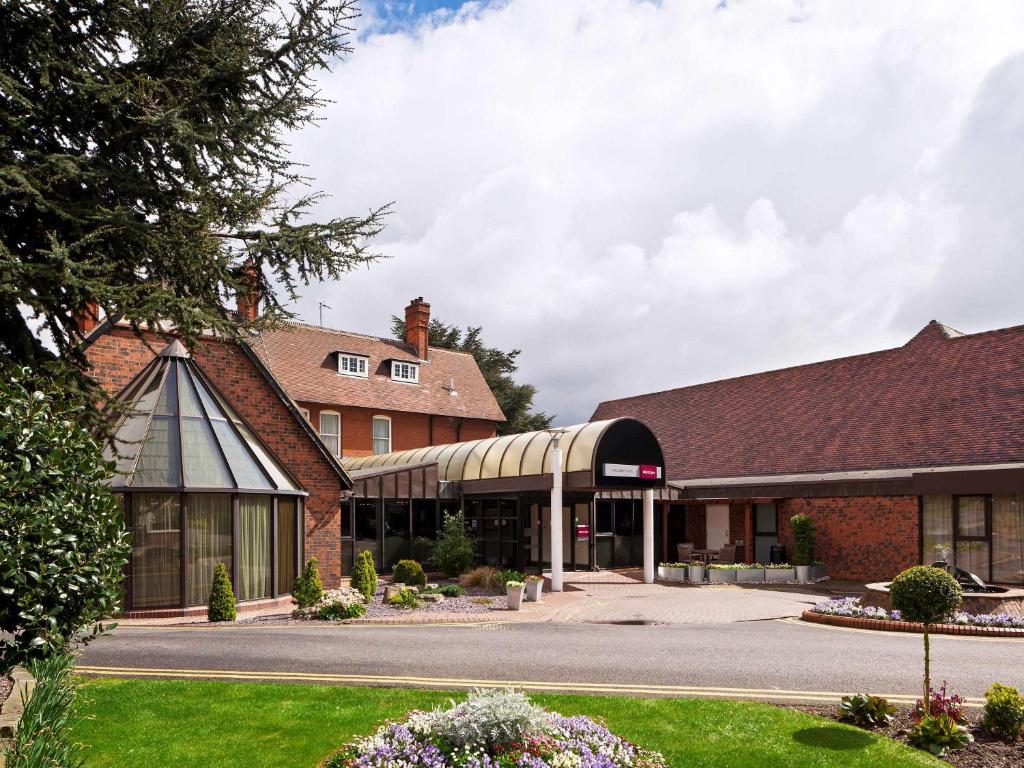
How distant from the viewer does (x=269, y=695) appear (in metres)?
9.99

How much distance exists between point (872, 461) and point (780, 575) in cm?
475

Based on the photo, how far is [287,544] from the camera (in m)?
20.3

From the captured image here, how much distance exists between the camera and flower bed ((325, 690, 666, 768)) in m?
7.12

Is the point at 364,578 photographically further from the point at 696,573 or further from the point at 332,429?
the point at 332,429

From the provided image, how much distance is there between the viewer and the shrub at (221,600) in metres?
17.1

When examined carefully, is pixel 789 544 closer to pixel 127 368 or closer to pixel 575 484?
pixel 575 484

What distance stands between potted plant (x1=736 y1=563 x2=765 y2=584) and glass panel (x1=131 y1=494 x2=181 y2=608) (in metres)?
16.1

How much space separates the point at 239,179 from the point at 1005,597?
1584 centimetres

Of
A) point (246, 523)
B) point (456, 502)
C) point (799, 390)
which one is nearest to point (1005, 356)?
point (799, 390)

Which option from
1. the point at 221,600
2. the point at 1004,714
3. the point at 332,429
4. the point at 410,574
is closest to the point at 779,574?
the point at 410,574

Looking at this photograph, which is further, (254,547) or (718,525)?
(718,525)

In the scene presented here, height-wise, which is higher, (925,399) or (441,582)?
(925,399)

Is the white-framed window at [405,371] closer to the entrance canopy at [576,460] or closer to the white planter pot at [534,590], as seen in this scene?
the entrance canopy at [576,460]

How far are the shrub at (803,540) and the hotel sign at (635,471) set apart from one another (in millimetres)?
4984
